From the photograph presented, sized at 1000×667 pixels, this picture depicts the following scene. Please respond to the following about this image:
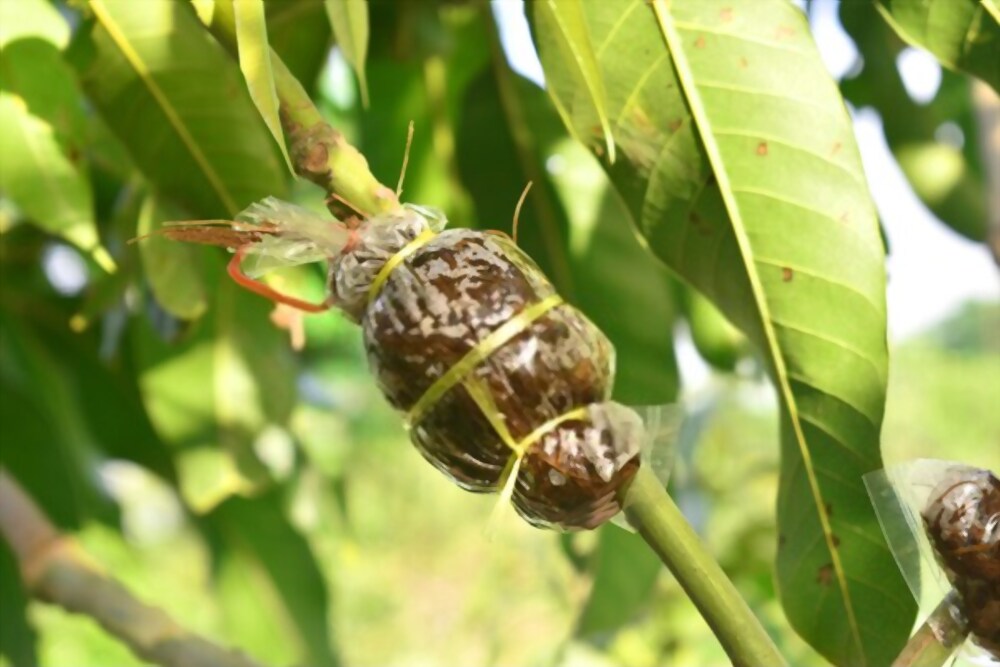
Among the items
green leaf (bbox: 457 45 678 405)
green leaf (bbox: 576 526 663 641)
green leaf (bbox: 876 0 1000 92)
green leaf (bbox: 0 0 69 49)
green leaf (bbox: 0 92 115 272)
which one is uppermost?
green leaf (bbox: 876 0 1000 92)

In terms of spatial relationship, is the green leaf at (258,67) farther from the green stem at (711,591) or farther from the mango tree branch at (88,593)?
the mango tree branch at (88,593)

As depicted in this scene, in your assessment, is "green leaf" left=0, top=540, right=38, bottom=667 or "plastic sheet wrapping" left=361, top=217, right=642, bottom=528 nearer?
"plastic sheet wrapping" left=361, top=217, right=642, bottom=528

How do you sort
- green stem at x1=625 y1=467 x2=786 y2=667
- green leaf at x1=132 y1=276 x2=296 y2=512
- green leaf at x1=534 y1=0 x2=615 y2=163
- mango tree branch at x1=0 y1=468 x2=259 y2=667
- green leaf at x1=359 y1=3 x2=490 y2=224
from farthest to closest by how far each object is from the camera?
1. green leaf at x1=359 y1=3 x2=490 y2=224
2. green leaf at x1=132 y1=276 x2=296 y2=512
3. mango tree branch at x1=0 y1=468 x2=259 y2=667
4. green leaf at x1=534 y1=0 x2=615 y2=163
5. green stem at x1=625 y1=467 x2=786 y2=667

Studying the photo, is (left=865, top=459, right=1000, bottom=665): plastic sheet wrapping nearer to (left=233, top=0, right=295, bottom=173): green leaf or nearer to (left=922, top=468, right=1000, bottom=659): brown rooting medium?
(left=922, top=468, right=1000, bottom=659): brown rooting medium

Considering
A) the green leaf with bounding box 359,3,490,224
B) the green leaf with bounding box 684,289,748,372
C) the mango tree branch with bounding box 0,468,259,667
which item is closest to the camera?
the mango tree branch with bounding box 0,468,259,667

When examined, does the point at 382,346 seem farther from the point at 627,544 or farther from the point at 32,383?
the point at 32,383

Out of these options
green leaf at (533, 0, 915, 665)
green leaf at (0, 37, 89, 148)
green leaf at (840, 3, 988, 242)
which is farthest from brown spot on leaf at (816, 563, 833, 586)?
green leaf at (840, 3, 988, 242)

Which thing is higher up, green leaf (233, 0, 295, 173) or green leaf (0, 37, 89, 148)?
green leaf (233, 0, 295, 173)
